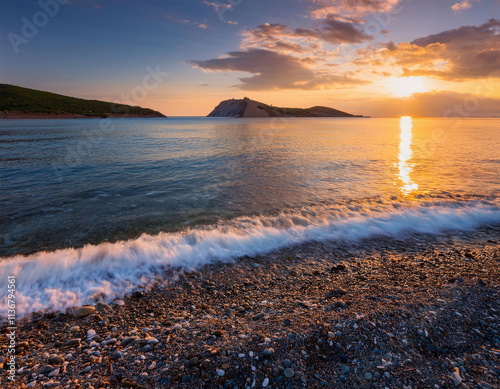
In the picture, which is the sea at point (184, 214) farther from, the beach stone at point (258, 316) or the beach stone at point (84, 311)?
the beach stone at point (258, 316)

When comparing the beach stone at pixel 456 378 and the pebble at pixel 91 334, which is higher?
the beach stone at pixel 456 378

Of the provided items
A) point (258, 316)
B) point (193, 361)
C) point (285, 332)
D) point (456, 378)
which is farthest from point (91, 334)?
point (456, 378)

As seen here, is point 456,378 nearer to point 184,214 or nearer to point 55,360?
point 55,360

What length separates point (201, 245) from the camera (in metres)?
8.38

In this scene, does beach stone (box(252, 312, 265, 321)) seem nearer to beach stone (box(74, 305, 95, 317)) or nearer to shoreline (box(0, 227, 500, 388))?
shoreline (box(0, 227, 500, 388))

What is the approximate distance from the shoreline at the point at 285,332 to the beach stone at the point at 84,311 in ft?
0.39

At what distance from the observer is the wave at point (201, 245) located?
6.16 m

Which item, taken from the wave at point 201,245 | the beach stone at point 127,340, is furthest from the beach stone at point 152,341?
the wave at point 201,245

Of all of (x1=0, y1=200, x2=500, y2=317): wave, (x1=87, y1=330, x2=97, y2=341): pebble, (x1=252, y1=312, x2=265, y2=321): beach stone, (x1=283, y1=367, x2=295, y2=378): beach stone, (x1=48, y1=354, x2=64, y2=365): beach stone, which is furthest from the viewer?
(x1=0, y1=200, x2=500, y2=317): wave

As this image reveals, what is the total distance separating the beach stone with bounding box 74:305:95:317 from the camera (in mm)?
5141

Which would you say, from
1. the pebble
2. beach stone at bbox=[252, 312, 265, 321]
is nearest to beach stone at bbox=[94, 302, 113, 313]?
the pebble

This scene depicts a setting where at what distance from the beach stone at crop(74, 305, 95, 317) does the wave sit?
50cm

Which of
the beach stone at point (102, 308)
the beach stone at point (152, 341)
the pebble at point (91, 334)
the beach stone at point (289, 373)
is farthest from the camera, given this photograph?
the beach stone at point (102, 308)

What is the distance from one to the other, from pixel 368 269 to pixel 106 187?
1535 centimetres
